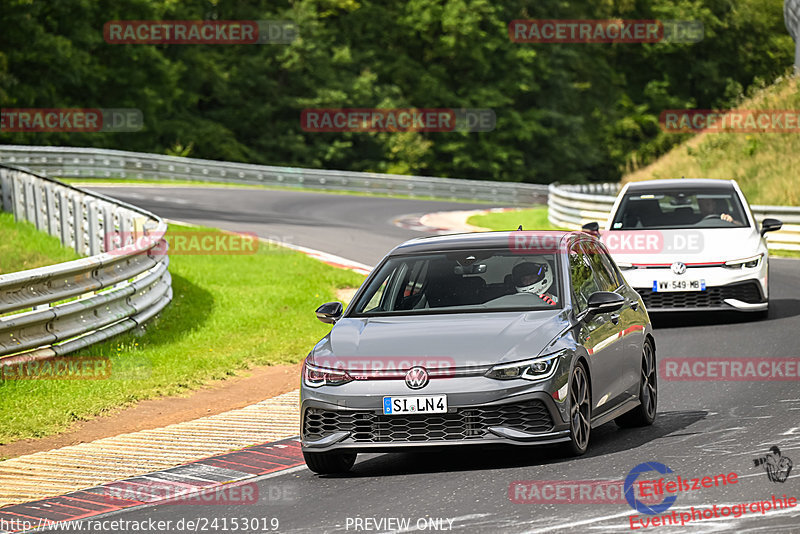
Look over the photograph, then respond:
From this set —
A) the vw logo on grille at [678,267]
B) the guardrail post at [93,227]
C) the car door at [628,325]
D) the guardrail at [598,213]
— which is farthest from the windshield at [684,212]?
the guardrail post at [93,227]

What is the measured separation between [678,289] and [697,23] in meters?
63.9

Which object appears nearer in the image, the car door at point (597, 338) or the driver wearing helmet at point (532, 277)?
the car door at point (597, 338)

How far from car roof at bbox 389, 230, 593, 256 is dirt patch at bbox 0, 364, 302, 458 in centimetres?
265

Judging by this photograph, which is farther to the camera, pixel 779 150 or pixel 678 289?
pixel 779 150

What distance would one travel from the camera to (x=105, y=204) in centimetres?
1902

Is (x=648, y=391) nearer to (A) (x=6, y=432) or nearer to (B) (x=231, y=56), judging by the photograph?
(A) (x=6, y=432)

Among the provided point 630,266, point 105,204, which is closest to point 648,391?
point 630,266

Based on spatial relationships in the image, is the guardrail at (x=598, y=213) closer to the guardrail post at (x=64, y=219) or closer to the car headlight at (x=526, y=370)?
the guardrail post at (x=64, y=219)

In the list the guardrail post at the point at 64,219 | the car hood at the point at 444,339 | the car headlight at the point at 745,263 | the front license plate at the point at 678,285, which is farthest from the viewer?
the guardrail post at the point at 64,219

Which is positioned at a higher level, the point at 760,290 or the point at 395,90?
the point at 760,290

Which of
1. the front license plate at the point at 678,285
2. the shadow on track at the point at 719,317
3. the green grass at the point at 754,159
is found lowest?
the green grass at the point at 754,159

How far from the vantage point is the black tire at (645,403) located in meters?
9.66

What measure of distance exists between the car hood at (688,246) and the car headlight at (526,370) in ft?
25.5

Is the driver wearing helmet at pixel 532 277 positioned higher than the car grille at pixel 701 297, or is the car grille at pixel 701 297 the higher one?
the driver wearing helmet at pixel 532 277
